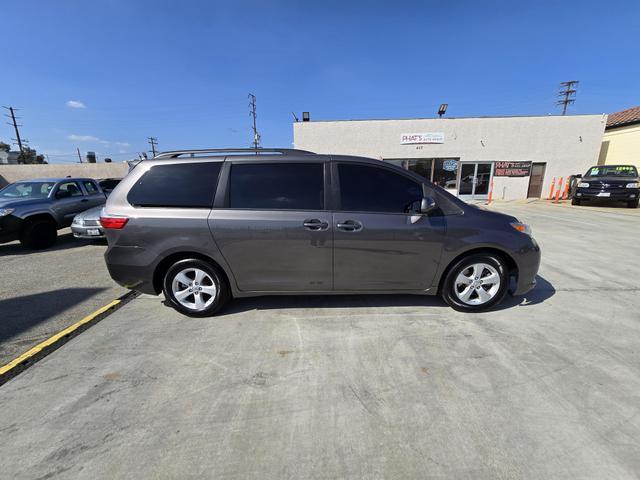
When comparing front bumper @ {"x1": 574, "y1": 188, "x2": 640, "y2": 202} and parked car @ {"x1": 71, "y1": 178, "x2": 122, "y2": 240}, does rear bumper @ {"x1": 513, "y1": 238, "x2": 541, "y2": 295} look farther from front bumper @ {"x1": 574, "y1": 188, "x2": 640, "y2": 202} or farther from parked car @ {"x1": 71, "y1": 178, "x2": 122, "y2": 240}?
front bumper @ {"x1": 574, "y1": 188, "x2": 640, "y2": 202}

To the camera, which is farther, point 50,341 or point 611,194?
point 611,194

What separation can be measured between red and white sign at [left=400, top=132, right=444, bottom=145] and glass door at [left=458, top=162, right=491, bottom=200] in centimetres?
219

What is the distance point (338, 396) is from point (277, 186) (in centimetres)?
212

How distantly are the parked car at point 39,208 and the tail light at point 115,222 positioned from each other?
514 cm

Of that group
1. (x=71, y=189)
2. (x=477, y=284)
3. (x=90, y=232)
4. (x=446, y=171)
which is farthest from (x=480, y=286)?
(x=446, y=171)

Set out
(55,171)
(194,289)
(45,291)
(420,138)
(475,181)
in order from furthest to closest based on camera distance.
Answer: (55,171) → (475,181) → (420,138) → (45,291) → (194,289)

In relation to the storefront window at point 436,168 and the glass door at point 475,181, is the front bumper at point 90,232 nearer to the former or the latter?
the storefront window at point 436,168

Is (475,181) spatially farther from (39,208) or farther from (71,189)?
(39,208)

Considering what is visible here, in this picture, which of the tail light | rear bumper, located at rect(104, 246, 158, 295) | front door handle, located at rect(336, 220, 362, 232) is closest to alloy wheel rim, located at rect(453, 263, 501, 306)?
front door handle, located at rect(336, 220, 362, 232)

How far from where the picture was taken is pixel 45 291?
166 inches

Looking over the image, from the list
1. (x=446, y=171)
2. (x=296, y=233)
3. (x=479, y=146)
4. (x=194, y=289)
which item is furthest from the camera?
(x=446, y=171)

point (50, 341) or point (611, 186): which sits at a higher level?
point (611, 186)

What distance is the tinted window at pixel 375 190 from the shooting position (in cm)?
315

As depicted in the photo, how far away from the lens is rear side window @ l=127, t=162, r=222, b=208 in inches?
125
